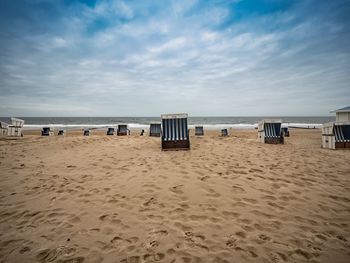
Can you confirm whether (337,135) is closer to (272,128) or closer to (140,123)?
(272,128)

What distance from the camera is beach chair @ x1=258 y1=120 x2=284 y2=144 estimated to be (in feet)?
36.3

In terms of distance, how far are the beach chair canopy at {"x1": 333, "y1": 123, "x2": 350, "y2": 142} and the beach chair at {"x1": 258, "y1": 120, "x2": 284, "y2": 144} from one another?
246cm

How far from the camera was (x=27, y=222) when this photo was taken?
9.39ft

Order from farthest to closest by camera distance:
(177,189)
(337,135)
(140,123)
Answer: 1. (140,123)
2. (337,135)
3. (177,189)

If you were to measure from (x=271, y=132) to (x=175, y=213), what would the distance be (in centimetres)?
1019

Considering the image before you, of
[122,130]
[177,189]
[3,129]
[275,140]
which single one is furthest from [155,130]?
[177,189]

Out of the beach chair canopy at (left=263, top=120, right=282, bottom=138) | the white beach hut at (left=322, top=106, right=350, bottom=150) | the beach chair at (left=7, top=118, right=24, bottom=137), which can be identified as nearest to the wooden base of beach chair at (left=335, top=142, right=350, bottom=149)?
the white beach hut at (left=322, top=106, right=350, bottom=150)

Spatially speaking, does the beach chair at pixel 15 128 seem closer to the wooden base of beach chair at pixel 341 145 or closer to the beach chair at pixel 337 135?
the beach chair at pixel 337 135

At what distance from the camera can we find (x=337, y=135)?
9195mm

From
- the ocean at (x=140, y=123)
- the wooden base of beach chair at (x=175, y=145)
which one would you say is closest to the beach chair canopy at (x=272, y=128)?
the wooden base of beach chair at (x=175, y=145)

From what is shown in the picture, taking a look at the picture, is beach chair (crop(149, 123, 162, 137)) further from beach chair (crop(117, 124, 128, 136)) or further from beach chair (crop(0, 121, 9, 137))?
beach chair (crop(0, 121, 9, 137))

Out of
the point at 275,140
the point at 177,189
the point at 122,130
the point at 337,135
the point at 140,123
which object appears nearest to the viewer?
the point at 177,189

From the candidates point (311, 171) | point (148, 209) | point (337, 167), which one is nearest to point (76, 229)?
point (148, 209)

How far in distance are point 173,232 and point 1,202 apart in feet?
10.9
